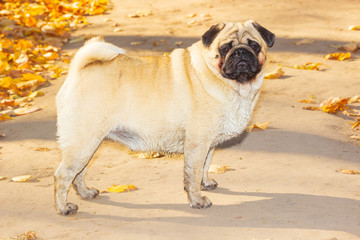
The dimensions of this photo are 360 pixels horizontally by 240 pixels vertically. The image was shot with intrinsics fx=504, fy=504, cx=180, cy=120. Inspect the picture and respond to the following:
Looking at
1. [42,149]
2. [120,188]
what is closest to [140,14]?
[42,149]

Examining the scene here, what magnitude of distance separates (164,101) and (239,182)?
1293mm

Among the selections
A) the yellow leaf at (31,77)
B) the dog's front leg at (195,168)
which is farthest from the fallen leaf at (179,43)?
the dog's front leg at (195,168)

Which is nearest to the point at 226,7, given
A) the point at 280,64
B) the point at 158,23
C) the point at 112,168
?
the point at 158,23

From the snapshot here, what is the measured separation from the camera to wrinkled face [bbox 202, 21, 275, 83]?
4605mm

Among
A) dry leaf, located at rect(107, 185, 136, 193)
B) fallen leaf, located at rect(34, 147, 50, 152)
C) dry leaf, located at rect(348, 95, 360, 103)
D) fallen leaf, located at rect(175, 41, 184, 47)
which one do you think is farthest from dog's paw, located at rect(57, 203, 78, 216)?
fallen leaf, located at rect(175, 41, 184, 47)

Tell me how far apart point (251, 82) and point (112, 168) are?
2.15m

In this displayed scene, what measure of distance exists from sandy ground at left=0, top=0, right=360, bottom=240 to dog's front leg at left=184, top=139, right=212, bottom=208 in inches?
4.5

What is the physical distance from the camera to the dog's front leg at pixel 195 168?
4.74 metres

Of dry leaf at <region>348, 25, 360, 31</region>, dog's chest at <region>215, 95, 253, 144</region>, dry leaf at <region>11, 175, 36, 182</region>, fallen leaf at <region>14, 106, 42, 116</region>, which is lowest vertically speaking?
fallen leaf at <region>14, 106, 42, 116</region>

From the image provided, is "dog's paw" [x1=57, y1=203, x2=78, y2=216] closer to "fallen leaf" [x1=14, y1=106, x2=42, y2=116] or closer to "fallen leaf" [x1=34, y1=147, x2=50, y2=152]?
"fallen leaf" [x1=34, y1=147, x2=50, y2=152]

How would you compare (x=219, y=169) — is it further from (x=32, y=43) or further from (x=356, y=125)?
(x=32, y=43)

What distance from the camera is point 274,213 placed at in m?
4.50

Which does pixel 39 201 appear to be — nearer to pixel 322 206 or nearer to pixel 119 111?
pixel 119 111

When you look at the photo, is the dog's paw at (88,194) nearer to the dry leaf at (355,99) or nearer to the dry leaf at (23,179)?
the dry leaf at (23,179)
